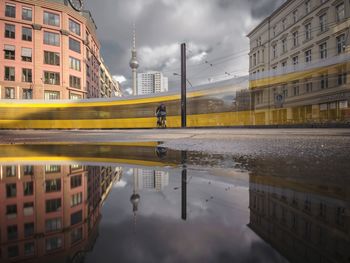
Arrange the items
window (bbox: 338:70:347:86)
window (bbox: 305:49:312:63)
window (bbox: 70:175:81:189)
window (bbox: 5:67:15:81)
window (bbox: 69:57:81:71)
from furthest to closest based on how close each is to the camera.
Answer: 1. window (bbox: 69:57:81:71)
2. window (bbox: 5:67:15:81)
3. window (bbox: 305:49:312:63)
4. window (bbox: 338:70:347:86)
5. window (bbox: 70:175:81:189)

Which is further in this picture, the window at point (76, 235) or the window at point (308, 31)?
the window at point (308, 31)

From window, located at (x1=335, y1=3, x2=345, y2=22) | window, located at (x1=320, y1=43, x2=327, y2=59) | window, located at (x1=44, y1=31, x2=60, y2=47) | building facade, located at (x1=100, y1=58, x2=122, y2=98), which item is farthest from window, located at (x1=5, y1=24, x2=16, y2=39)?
window, located at (x1=335, y1=3, x2=345, y2=22)

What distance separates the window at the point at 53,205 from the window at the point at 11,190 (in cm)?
26

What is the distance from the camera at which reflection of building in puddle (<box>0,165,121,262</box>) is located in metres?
0.69

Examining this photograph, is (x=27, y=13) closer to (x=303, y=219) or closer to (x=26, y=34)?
(x=26, y=34)

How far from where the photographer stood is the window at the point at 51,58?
114 ft

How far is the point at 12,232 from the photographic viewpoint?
2.62ft

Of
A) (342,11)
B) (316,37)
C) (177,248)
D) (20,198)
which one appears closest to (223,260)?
(177,248)

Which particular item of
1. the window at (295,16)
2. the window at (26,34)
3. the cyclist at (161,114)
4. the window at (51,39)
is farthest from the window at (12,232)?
the window at (26,34)

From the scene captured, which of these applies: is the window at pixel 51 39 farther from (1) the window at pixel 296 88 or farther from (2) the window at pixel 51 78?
(1) the window at pixel 296 88

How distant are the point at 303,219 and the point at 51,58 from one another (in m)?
40.2

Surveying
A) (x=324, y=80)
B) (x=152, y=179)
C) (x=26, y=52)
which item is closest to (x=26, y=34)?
(x=26, y=52)

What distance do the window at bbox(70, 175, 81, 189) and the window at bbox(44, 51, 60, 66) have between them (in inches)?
1516

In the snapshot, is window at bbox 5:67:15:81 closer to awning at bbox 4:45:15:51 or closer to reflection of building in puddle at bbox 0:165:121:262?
awning at bbox 4:45:15:51
